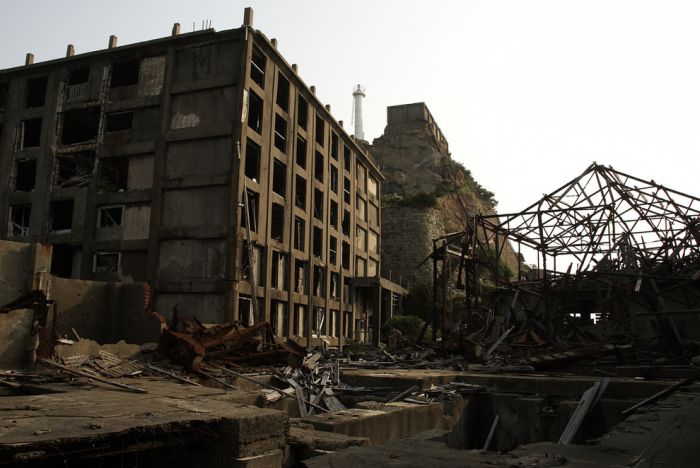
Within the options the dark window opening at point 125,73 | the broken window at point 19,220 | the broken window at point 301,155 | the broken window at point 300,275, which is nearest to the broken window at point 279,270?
the broken window at point 300,275

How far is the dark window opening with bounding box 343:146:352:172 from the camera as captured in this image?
1326 inches

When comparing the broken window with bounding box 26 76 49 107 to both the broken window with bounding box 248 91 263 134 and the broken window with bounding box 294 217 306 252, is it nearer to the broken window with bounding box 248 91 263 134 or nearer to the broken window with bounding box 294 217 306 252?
the broken window with bounding box 248 91 263 134

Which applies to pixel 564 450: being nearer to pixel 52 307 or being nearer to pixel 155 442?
pixel 155 442

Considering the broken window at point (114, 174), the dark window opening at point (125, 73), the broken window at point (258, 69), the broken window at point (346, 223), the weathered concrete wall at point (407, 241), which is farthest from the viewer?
the weathered concrete wall at point (407, 241)

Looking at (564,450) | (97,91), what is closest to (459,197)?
(97,91)

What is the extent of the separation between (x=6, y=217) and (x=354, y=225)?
1885 centimetres

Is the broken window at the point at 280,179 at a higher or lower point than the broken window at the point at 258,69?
lower

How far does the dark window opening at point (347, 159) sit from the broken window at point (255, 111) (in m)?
9.94

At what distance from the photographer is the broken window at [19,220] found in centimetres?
2495

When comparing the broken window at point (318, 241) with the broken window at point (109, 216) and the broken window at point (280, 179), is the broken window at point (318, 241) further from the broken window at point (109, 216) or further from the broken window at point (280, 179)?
the broken window at point (109, 216)

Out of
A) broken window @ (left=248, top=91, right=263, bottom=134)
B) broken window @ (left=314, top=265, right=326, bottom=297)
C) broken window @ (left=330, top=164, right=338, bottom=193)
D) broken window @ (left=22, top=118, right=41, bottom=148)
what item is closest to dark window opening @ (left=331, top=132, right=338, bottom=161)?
broken window @ (left=330, top=164, right=338, bottom=193)

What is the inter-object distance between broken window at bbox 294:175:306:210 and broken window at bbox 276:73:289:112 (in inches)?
140

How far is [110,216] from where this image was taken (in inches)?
903

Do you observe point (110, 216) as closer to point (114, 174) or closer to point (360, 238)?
point (114, 174)
